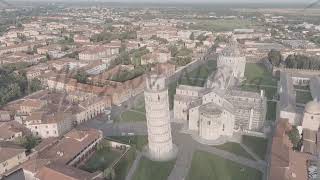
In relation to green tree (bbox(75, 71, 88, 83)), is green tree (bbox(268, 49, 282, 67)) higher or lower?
higher

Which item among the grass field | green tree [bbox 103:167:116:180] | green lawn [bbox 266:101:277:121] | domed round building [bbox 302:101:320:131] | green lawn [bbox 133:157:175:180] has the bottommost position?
green lawn [bbox 133:157:175:180]

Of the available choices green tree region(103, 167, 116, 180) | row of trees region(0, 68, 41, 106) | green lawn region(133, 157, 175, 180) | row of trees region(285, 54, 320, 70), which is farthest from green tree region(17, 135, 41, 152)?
row of trees region(285, 54, 320, 70)

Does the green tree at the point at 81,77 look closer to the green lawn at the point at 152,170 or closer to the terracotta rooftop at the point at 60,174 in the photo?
the green lawn at the point at 152,170

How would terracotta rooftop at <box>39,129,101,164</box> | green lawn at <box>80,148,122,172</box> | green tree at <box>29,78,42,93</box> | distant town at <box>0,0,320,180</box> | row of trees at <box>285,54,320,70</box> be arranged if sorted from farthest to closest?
1. row of trees at <box>285,54,320,70</box>
2. green tree at <box>29,78,42,93</box>
3. green lawn at <box>80,148,122,172</box>
4. terracotta rooftop at <box>39,129,101,164</box>
5. distant town at <box>0,0,320,180</box>

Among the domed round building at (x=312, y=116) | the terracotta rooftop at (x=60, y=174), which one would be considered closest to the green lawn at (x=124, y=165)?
the terracotta rooftop at (x=60, y=174)

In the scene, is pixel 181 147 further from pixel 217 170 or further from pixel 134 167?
pixel 134 167

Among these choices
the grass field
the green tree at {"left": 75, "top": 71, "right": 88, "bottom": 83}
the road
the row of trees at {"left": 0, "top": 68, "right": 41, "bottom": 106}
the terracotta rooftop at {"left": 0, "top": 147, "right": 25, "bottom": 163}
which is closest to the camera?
the terracotta rooftop at {"left": 0, "top": 147, "right": 25, "bottom": 163}

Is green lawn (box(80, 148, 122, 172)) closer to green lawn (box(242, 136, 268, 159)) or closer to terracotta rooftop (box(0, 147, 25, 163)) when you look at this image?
terracotta rooftop (box(0, 147, 25, 163))

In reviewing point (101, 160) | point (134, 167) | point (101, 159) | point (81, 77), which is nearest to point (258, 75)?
point (81, 77)
